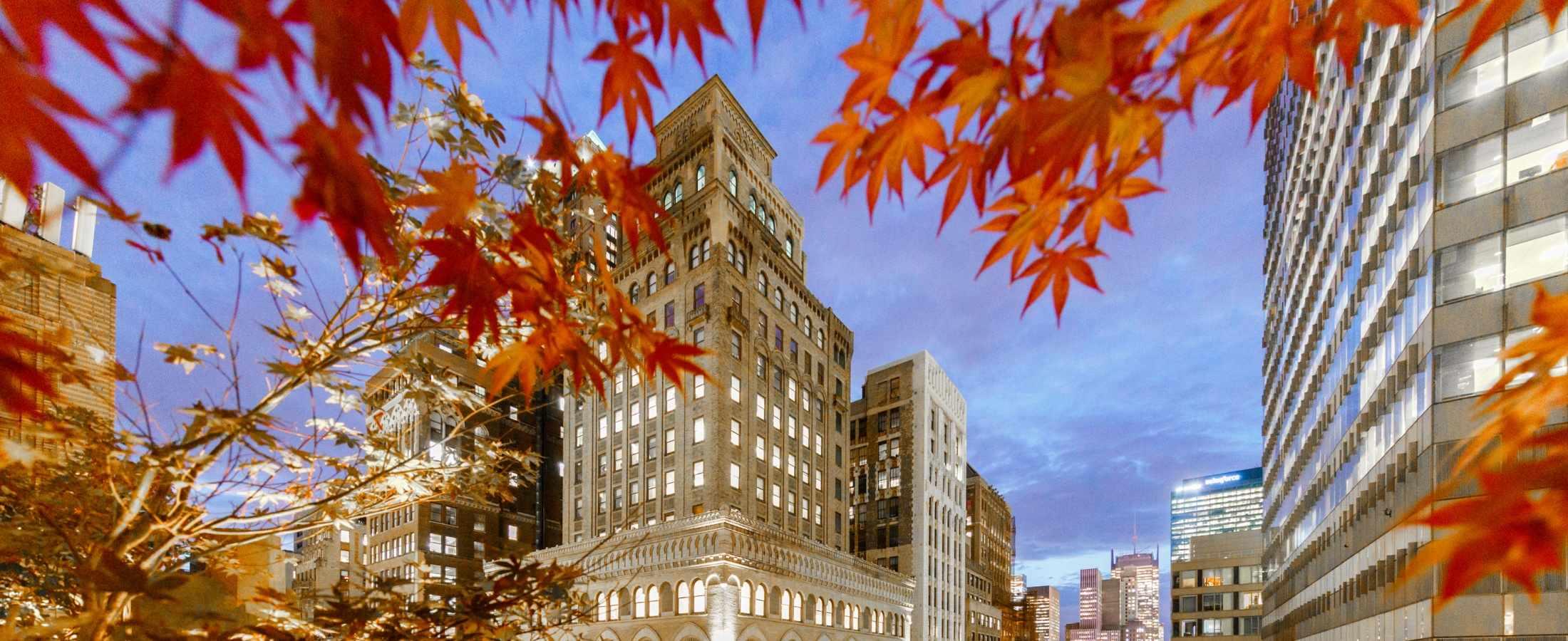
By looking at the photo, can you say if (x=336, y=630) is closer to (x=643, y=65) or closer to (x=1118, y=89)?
(x=643, y=65)

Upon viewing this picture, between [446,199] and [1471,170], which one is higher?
[1471,170]

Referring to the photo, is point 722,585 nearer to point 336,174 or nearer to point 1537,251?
point 1537,251

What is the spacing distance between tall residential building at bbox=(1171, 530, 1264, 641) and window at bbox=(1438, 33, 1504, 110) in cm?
5311

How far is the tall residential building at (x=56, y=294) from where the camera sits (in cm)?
285

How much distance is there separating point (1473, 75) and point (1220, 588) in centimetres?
5842

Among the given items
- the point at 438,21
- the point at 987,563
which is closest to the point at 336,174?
the point at 438,21

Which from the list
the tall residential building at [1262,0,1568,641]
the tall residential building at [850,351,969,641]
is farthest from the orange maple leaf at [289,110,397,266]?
the tall residential building at [850,351,969,641]

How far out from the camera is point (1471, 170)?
16516mm

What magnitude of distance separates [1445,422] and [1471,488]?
1728 millimetres

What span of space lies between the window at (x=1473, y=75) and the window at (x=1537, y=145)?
54.0 inches

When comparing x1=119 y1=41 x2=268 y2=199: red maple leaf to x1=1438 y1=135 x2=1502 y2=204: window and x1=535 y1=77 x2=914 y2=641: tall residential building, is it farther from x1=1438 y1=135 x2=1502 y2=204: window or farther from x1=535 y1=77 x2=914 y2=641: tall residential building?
x1=535 y1=77 x2=914 y2=641: tall residential building

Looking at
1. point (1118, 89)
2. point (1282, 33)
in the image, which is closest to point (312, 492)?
point (1118, 89)

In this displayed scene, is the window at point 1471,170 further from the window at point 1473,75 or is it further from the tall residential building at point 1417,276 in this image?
the window at point 1473,75

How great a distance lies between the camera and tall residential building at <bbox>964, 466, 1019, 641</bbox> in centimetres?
7138
